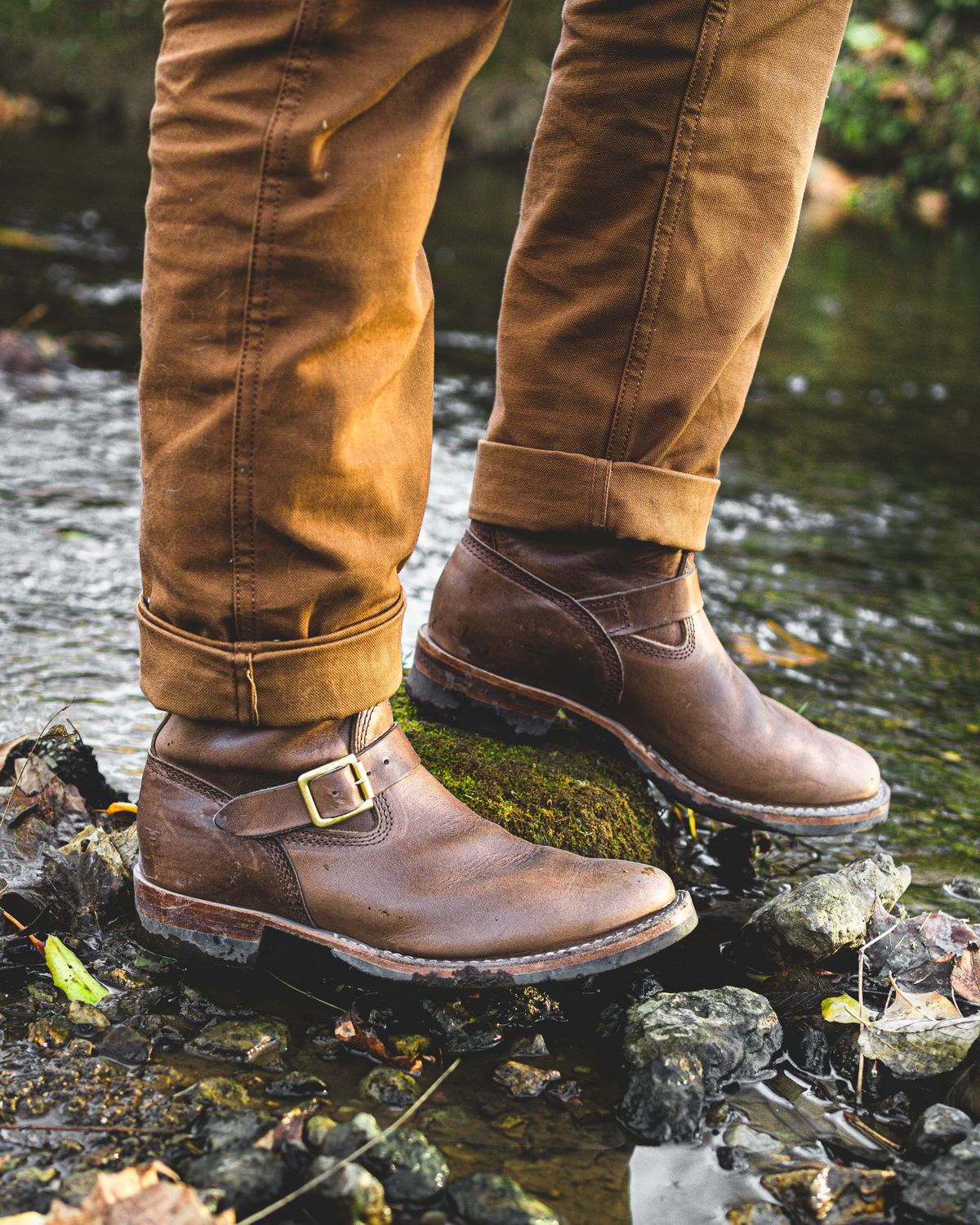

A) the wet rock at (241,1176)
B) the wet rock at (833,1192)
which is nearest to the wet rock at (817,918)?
the wet rock at (833,1192)

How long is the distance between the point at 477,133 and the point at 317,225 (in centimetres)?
1962

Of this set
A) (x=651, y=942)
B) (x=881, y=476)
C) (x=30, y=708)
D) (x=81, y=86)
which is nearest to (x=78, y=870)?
Result: (x=30, y=708)

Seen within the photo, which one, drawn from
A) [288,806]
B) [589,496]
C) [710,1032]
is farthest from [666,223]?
[710,1032]

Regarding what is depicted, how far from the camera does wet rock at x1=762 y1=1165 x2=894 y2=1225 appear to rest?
42.7 inches

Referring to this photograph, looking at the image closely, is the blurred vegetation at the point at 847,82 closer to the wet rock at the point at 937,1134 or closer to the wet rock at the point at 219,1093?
the wet rock at the point at 937,1134

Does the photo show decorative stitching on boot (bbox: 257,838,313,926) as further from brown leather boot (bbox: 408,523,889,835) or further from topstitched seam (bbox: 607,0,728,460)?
topstitched seam (bbox: 607,0,728,460)

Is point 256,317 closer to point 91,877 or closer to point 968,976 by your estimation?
point 91,877

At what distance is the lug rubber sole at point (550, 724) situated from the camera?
5.61ft

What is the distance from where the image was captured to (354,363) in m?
1.17

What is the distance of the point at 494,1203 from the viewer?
1044mm

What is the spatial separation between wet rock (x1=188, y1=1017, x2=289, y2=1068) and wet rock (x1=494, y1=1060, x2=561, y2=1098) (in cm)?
23

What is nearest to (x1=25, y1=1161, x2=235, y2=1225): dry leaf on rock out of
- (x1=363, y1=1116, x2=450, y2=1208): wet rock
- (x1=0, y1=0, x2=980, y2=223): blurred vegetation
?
(x1=363, y1=1116, x2=450, y2=1208): wet rock

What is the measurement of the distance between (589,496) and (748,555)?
166 centimetres

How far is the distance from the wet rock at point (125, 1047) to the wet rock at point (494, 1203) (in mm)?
353
